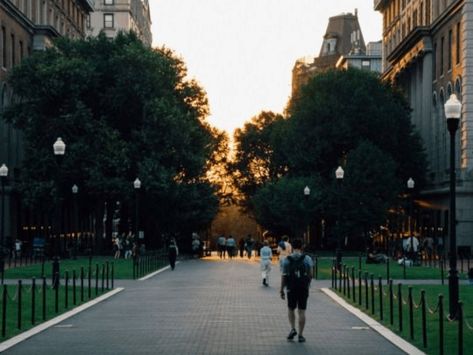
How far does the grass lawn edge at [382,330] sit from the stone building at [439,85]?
41675mm

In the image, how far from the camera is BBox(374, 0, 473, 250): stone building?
69750 millimetres

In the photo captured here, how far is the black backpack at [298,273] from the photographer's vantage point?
19438mm

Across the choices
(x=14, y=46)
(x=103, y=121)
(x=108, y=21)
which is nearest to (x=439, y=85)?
(x=103, y=121)

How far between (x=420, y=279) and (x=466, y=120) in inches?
1198

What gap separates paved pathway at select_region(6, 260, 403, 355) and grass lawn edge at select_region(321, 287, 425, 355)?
6.5 inches

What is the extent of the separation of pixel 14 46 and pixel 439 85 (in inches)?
1174

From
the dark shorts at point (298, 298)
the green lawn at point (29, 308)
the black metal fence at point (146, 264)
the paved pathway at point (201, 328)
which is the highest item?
the dark shorts at point (298, 298)

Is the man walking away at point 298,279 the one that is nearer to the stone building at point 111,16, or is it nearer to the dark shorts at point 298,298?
the dark shorts at point 298,298

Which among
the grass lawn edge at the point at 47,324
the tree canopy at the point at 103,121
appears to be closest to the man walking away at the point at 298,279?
the grass lawn edge at the point at 47,324

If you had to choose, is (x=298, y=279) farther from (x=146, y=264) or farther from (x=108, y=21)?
(x=108, y=21)

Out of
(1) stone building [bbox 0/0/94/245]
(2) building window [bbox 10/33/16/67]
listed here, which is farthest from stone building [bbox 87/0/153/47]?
(2) building window [bbox 10/33/16/67]

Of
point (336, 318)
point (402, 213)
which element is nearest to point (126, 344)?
point (336, 318)

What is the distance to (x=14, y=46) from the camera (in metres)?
75.9

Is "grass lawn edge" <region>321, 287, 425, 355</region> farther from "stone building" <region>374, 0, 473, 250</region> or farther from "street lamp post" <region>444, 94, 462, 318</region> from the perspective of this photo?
"stone building" <region>374, 0, 473, 250</region>
